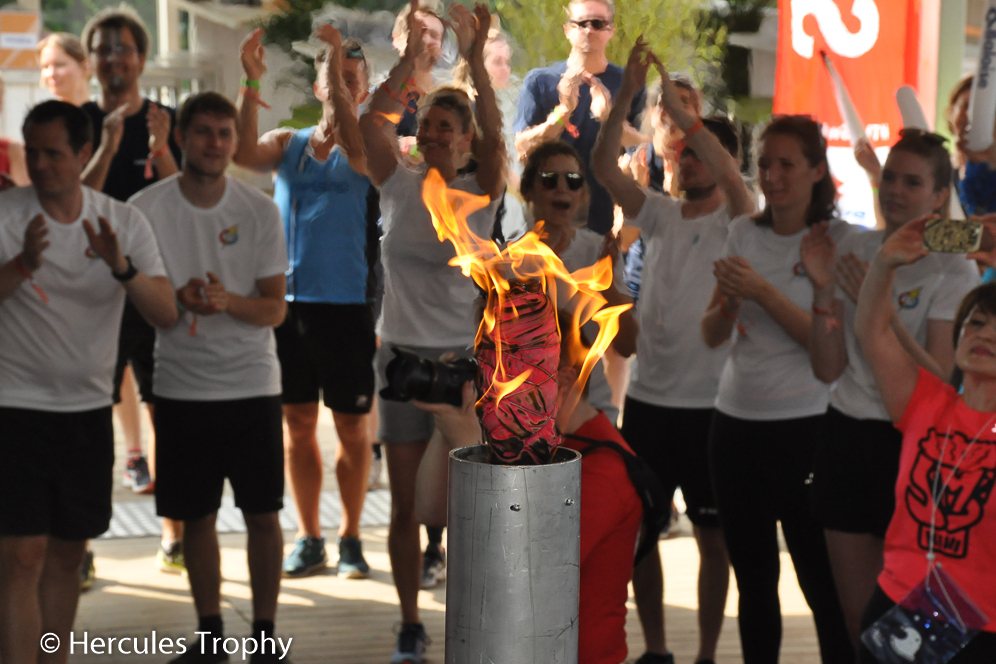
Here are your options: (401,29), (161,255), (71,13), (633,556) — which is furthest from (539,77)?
(71,13)

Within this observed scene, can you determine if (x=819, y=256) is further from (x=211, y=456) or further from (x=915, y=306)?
(x=211, y=456)

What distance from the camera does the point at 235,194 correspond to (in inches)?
148

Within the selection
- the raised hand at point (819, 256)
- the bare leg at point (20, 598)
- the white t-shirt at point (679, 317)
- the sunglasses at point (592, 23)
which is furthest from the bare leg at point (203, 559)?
the sunglasses at point (592, 23)

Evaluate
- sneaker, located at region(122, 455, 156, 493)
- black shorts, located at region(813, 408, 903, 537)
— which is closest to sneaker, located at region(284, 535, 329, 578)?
sneaker, located at region(122, 455, 156, 493)

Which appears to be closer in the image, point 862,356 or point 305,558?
point 862,356

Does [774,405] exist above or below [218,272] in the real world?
below

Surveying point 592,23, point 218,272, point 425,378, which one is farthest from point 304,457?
point 425,378

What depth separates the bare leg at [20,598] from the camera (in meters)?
3.12

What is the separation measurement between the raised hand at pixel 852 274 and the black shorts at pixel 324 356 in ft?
7.27

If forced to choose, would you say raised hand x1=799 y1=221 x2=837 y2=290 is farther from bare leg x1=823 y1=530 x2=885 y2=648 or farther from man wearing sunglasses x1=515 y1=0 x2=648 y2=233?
man wearing sunglasses x1=515 y1=0 x2=648 y2=233

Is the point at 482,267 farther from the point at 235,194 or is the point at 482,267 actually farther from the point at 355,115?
the point at 355,115

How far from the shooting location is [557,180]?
3562 millimetres

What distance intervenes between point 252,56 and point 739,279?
224cm

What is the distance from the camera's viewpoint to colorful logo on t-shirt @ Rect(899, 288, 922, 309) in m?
2.88
